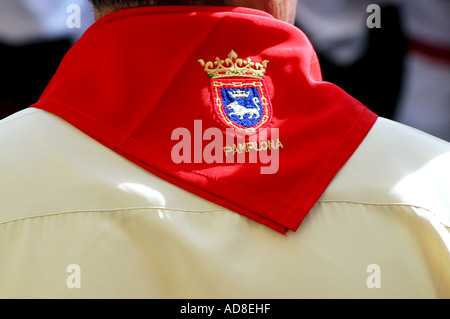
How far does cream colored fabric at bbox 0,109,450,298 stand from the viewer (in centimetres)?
94

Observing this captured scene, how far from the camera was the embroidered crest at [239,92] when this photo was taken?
42.1 inches

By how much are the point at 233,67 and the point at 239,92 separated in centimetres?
5

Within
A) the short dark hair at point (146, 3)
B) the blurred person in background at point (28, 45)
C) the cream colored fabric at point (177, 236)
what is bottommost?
the blurred person in background at point (28, 45)

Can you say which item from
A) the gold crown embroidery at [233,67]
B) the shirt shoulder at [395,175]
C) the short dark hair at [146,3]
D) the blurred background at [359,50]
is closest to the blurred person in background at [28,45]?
the blurred background at [359,50]

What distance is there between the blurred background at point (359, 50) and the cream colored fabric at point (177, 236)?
1.49 metres

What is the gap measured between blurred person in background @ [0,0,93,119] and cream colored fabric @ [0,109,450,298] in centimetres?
150

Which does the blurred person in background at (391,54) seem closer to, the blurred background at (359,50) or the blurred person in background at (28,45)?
the blurred background at (359,50)

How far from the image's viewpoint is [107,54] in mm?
1081

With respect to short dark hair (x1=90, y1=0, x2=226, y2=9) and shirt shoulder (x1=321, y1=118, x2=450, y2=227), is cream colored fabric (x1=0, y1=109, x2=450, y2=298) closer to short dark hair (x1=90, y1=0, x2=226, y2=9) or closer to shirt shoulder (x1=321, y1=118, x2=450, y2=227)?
shirt shoulder (x1=321, y1=118, x2=450, y2=227)

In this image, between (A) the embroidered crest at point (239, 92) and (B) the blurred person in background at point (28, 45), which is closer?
(A) the embroidered crest at point (239, 92)

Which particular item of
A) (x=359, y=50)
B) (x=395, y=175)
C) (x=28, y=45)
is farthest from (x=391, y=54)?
(x=395, y=175)

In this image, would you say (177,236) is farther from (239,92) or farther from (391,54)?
(391,54)

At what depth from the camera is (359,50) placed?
2.74 m

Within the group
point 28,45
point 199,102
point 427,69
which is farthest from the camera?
point 427,69
